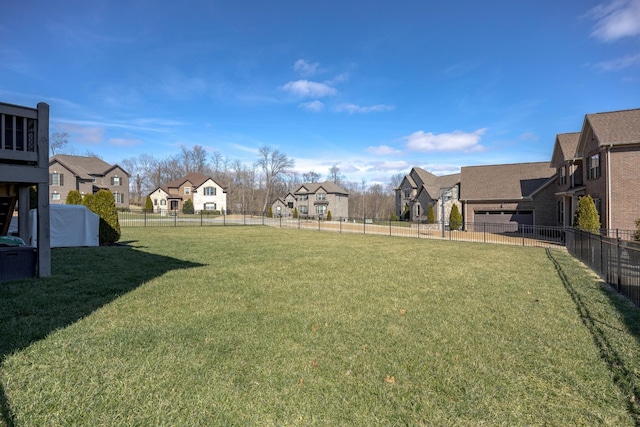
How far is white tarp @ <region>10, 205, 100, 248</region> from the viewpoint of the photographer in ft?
42.6

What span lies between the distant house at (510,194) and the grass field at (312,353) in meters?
20.3

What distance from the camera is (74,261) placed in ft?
32.3

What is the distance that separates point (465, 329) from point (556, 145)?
24.6 m

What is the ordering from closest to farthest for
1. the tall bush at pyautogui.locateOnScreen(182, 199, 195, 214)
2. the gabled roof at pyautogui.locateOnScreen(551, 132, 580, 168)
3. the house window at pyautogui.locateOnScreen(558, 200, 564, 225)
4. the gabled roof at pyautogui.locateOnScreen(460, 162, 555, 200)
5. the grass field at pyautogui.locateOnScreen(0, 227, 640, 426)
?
the grass field at pyautogui.locateOnScreen(0, 227, 640, 426), the gabled roof at pyautogui.locateOnScreen(551, 132, 580, 168), the house window at pyautogui.locateOnScreen(558, 200, 564, 225), the gabled roof at pyautogui.locateOnScreen(460, 162, 555, 200), the tall bush at pyautogui.locateOnScreen(182, 199, 195, 214)

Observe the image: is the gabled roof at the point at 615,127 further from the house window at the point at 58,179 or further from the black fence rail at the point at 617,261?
the house window at the point at 58,179

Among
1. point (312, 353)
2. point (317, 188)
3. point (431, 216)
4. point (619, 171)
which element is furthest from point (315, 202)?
point (312, 353)

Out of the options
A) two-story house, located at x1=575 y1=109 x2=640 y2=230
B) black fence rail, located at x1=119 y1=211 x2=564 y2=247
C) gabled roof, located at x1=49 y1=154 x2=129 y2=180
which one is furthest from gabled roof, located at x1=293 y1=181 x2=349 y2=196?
two-story house, located at x1=575 y1=109 x2=640 y2=230

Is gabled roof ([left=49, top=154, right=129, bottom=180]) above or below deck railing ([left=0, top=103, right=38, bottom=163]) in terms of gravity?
above

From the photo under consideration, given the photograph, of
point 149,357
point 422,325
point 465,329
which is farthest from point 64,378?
point 465,329

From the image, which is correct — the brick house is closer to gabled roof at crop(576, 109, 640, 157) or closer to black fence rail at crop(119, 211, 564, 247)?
gabled roof at crop(576, 109, 640, 157)

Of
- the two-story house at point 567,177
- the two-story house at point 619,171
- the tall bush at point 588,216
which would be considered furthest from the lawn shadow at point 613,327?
the two-story house at point 567,177

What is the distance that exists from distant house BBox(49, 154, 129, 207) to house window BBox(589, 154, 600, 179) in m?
43.0

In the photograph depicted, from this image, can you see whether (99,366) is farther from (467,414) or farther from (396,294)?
(396,294)

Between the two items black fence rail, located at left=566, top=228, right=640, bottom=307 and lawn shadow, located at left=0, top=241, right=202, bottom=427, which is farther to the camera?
black fence rail, located at left=566, top=228, right=640, bottom=307
